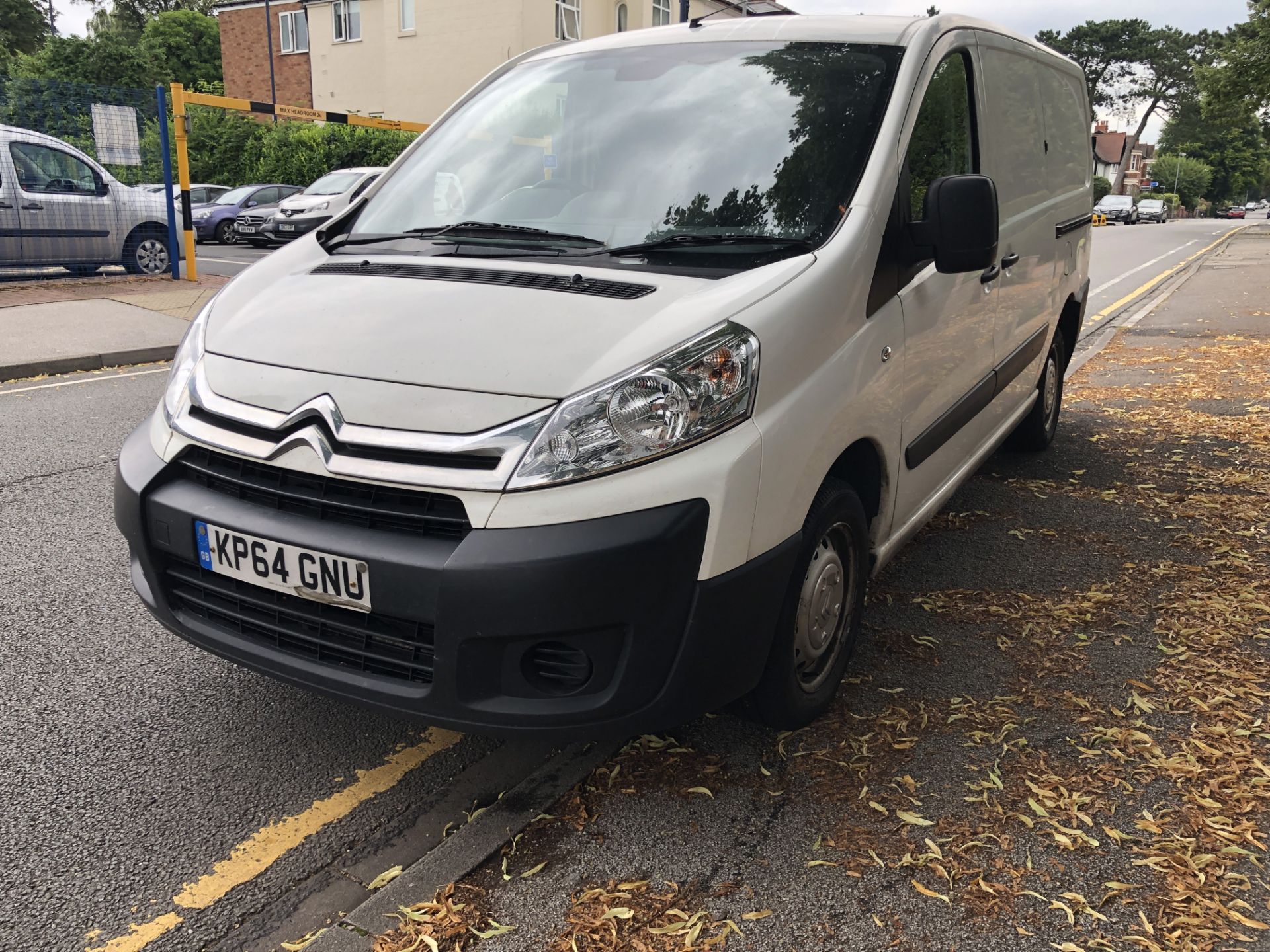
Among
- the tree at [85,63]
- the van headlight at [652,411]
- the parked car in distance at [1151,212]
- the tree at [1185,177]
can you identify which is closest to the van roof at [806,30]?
the van headlight at [652,411]

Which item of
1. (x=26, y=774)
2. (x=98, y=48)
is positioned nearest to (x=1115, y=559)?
(x=26, y=774)

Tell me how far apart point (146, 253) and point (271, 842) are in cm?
1345

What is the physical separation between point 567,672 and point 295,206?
65.9ft

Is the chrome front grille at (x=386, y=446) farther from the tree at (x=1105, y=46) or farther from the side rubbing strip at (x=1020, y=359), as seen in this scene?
the tree at (x=1105, y=46)

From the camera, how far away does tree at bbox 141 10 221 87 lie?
51062mm

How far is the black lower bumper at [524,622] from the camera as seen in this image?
2150 mm

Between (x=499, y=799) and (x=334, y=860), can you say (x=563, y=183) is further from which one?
(x=334, y=860)

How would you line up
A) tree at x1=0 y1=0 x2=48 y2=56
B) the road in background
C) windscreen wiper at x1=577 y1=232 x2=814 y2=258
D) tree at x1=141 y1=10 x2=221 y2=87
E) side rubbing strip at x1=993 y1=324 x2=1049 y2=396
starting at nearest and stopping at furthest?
windscreen wiper at x1=577 y1=232 x2=814 y2=258
side rubbing strip at x1=993 y1=324 x2=1049 y2=396
the road in background
tree at x1=141 y1=10 x2=221 y2=87
tree at x1=0 y1=0 x2=48 y2=56

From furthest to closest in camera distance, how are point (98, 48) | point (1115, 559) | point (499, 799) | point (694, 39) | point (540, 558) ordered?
1. point (98, 48)
2. point (1115, 559)
3. point (694, 39)
4. point (499, 799)
5. point (540, 558)

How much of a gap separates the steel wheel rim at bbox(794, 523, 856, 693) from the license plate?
41.8 inches

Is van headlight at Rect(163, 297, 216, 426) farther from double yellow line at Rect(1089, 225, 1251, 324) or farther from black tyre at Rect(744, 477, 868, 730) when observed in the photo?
double yellow line at Rect(1089, 225, 1251, 324)

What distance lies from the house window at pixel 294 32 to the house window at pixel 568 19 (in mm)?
11382

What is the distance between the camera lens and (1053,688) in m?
3.21

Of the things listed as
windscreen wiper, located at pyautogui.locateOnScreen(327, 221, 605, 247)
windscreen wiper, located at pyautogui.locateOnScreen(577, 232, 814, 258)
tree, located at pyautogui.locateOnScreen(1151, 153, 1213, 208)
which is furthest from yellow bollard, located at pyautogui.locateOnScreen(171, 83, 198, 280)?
tree, located at pyautogui.locateOnScreen(1151, 153, 1213, 208)
